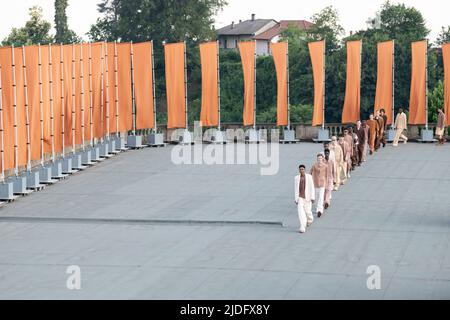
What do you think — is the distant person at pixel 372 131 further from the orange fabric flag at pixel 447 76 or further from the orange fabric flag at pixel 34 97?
the orange fabric flag at pixel 34 97

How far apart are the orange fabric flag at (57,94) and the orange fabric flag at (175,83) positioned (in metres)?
7.15

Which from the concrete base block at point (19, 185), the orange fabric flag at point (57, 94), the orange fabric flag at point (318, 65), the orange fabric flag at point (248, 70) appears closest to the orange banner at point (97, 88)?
the orange fabric flag at point (57, 94)

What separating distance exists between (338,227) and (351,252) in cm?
271

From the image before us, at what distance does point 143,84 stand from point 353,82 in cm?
807

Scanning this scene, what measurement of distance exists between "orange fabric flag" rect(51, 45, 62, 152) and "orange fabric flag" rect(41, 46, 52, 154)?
2.03ft

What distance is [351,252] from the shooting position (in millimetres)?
19953

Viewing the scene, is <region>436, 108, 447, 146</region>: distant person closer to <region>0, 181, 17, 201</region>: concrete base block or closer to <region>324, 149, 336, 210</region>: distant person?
<region>324, 149, 336, 210</region>: distant person

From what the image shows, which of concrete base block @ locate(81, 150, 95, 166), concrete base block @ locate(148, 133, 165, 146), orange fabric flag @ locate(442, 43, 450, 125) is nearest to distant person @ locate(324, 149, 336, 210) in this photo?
concrete base block @ locate(81, 150, 95, 166)

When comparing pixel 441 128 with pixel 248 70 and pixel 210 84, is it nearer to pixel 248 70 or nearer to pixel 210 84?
pixel 248 70

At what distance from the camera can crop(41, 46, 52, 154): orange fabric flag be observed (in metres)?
30.1

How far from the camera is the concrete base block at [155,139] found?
128 ft

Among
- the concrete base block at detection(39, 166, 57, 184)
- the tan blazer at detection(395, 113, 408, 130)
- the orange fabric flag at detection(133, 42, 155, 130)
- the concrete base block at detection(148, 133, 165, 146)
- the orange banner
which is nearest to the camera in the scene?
the concrete base block at detection(39, 166, 57, 184)

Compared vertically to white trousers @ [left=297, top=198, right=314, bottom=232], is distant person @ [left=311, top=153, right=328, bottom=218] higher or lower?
higher

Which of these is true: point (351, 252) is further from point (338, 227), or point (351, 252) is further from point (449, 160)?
point (449, 160)
